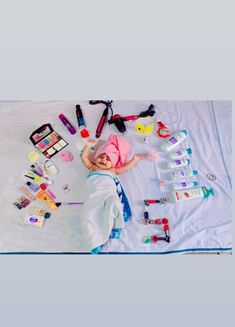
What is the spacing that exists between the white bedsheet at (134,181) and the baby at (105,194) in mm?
68

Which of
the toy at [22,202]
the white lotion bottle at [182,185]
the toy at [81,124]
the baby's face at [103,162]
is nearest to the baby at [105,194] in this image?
the baby's face at [103,162]

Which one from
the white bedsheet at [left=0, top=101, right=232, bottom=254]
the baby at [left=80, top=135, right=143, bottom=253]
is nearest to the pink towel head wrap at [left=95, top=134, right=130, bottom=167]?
the baby at [left=80, top=135, right=143, bottom=253]

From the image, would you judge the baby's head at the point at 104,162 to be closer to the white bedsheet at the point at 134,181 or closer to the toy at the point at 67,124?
the white bedsheet at the point at 134,181

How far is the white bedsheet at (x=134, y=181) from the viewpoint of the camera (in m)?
2.88

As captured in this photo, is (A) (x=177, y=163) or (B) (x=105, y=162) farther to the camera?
(A) (x=177, y=163)

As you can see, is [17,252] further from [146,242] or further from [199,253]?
[199,253]

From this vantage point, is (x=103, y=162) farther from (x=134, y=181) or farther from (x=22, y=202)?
(x=22, y=202)

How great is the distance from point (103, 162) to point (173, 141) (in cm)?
65

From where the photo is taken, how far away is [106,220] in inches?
111

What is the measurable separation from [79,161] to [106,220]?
62 centimetres

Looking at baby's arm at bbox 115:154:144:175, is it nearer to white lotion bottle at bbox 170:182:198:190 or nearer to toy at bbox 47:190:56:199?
white lotion bottle at bbox 170:182:198:190

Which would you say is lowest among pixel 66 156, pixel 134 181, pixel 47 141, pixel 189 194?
pixel 189 194

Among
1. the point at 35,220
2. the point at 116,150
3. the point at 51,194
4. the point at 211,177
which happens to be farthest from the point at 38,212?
Result: the point at 211,177

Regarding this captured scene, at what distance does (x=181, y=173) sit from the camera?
3141mm
